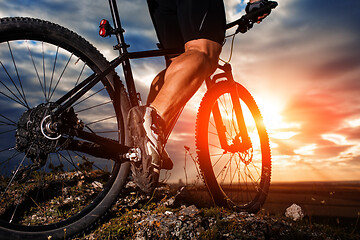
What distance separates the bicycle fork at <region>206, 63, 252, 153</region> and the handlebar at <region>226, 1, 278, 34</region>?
53 cm

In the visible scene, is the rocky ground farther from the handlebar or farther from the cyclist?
the handlebar

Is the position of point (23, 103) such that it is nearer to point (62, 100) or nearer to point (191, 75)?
point (62, 100)

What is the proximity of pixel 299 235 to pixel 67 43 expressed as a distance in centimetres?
261

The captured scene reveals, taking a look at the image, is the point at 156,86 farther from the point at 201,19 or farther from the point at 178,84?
the point at 201,19

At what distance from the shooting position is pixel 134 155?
92.8 inches

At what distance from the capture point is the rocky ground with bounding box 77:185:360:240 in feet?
7.30

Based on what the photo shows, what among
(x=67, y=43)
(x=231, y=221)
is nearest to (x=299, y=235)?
(x=231, y=221)

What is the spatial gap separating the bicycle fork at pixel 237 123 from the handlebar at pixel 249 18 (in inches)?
21.1

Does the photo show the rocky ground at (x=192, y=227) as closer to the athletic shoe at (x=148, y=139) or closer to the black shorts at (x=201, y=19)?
the athletic shoe at (x=148, y=139)

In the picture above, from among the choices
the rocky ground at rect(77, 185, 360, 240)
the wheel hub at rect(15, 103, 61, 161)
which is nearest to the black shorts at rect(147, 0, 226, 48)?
the wheel hub at rect(15, 103, 61, 161)

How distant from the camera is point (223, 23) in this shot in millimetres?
2691

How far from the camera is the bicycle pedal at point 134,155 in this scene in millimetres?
2348

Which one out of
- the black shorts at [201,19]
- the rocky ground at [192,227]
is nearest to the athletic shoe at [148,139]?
the rocky ground at [192,227]

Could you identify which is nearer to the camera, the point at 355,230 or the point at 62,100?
the point at 62,100
